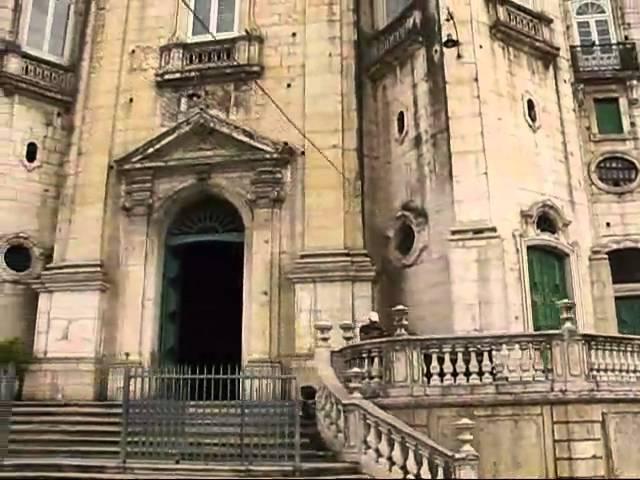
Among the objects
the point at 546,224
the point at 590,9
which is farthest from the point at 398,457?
the point at 590,9

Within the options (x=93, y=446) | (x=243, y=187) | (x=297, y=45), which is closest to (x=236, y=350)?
(x=243, y=187)

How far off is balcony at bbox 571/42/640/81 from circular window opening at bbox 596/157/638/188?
215cm

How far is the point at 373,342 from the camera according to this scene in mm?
11680

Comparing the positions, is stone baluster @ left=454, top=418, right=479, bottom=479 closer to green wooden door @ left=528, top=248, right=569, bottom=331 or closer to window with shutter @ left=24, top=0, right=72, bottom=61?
green wooden door @ left=528, top=248, right=569, bottom=331

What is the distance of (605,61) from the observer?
61.7 feet

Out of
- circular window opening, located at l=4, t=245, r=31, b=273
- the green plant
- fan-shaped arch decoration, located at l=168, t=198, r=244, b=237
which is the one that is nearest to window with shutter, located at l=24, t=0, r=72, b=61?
circular window opening, located at l=4, t=245, r=31, b=273

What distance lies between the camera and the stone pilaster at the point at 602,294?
16.4 metres

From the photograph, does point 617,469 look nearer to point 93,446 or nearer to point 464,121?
point 464,121

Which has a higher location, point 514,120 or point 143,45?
point 143,45

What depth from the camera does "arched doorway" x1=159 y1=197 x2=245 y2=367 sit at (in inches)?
664

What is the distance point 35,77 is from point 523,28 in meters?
11.4

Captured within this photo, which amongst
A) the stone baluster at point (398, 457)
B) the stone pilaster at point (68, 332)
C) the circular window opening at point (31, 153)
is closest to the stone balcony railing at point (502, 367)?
the stone baluster at point (398, 457)

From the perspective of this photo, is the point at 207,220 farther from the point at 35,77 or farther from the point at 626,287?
the point at 626,287

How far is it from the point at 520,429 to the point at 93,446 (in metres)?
6.60
